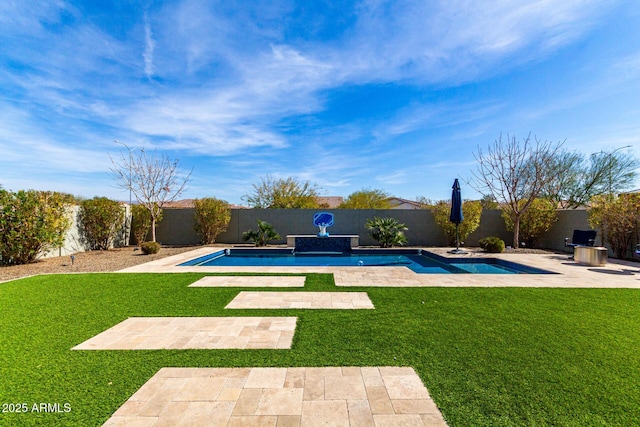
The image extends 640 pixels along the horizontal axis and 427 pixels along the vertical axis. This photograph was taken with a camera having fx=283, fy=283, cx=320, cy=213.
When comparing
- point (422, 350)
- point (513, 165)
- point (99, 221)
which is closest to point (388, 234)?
point (513, 165)

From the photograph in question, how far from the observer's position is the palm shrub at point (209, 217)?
1427 cm

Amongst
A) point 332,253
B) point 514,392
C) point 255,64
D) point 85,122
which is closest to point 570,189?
point 332,253

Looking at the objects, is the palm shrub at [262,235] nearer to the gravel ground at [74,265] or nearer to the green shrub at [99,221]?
the gravel ground at [74,265]

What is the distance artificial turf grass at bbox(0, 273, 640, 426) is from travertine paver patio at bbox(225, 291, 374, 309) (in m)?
0.26

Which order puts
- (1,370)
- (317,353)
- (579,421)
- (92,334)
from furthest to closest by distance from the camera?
(92,334)
(317,353)
(1,370)
(579,421)

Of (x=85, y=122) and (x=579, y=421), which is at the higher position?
(x=85, y=122)

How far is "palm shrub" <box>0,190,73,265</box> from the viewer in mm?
8336

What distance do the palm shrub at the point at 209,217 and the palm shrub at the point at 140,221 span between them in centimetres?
225

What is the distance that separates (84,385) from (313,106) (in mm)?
14072

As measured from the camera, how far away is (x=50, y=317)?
4242mm

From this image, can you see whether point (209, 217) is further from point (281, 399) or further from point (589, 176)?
point (589, 176)

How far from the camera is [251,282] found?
653cm

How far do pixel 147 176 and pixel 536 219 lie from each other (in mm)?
19048

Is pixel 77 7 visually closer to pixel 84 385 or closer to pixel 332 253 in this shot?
pixel 84 385
